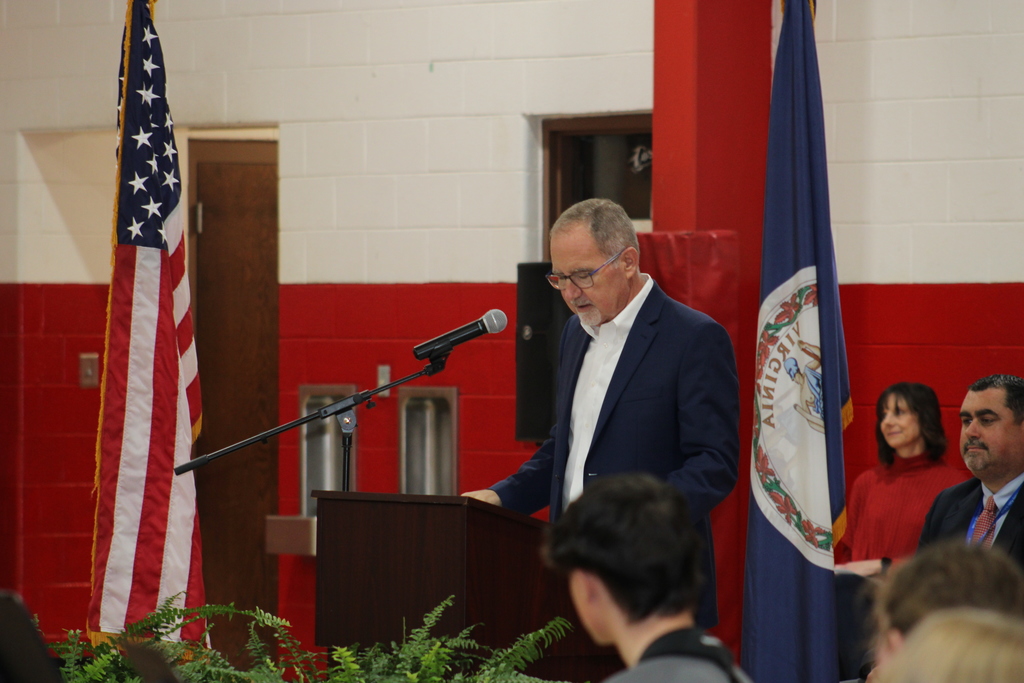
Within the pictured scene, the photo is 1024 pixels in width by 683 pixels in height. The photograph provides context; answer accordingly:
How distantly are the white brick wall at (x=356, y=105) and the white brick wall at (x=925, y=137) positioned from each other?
753 millimetres

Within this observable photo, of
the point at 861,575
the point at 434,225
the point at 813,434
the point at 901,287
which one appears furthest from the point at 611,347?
the point at 434,225

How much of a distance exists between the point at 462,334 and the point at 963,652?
1.78m

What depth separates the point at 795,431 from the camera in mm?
3396

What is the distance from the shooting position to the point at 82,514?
5098 millimetres

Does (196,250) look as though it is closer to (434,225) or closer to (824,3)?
(434,225)

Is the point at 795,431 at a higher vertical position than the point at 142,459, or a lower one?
higher

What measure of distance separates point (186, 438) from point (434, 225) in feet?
4.87

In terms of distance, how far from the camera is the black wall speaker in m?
3.87

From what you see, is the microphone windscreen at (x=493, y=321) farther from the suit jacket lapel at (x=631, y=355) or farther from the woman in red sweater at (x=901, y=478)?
the woman in red sweater at (x=901, y=478)

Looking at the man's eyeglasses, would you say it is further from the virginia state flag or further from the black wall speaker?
the black wall speaker

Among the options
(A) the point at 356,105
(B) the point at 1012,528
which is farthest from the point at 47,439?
(B) the point at 1012,528

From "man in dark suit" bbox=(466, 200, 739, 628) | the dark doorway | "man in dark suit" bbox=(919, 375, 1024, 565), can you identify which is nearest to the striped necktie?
"man in dark suit" bbox=(919, 375, 1024, 565)

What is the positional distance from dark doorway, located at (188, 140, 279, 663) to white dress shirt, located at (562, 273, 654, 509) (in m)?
2.63

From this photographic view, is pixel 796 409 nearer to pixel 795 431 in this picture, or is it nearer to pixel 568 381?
pixel 795 431
